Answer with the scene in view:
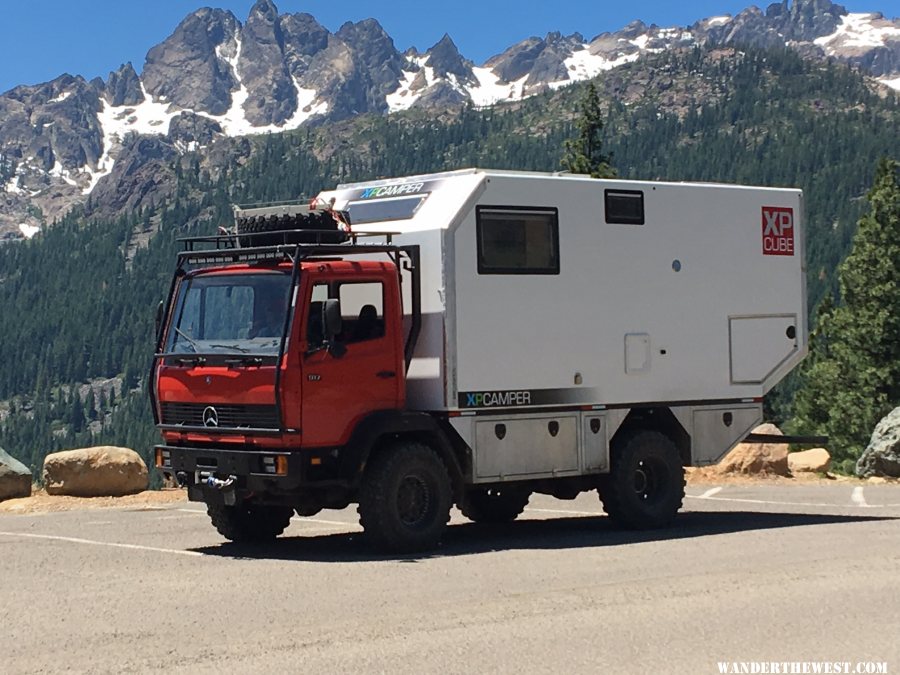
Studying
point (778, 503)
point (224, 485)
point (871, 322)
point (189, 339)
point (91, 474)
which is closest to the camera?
point (224, 485)

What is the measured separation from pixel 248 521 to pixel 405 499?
7.07 feet

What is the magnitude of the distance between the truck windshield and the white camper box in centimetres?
165

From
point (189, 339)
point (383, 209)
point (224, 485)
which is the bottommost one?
point (224, 485)

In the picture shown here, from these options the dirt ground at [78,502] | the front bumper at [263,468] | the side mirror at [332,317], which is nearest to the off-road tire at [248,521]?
the front bumper at [263,468]

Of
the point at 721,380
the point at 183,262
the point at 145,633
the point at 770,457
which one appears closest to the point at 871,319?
the point at 770,457

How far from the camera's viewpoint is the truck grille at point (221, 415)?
14.1 meters

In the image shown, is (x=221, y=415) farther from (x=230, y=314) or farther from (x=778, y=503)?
(x=778, y=503)

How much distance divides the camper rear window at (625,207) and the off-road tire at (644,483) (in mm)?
2417

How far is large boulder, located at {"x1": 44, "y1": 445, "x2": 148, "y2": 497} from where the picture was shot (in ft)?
71.6

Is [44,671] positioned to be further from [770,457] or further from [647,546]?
[770,457]

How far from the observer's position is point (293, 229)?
14.9m

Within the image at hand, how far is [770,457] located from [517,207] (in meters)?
11.4

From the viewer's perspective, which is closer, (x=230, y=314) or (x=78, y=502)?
(x=230, y=314)

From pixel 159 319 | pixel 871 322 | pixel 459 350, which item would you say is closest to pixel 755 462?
pixel 459 350
